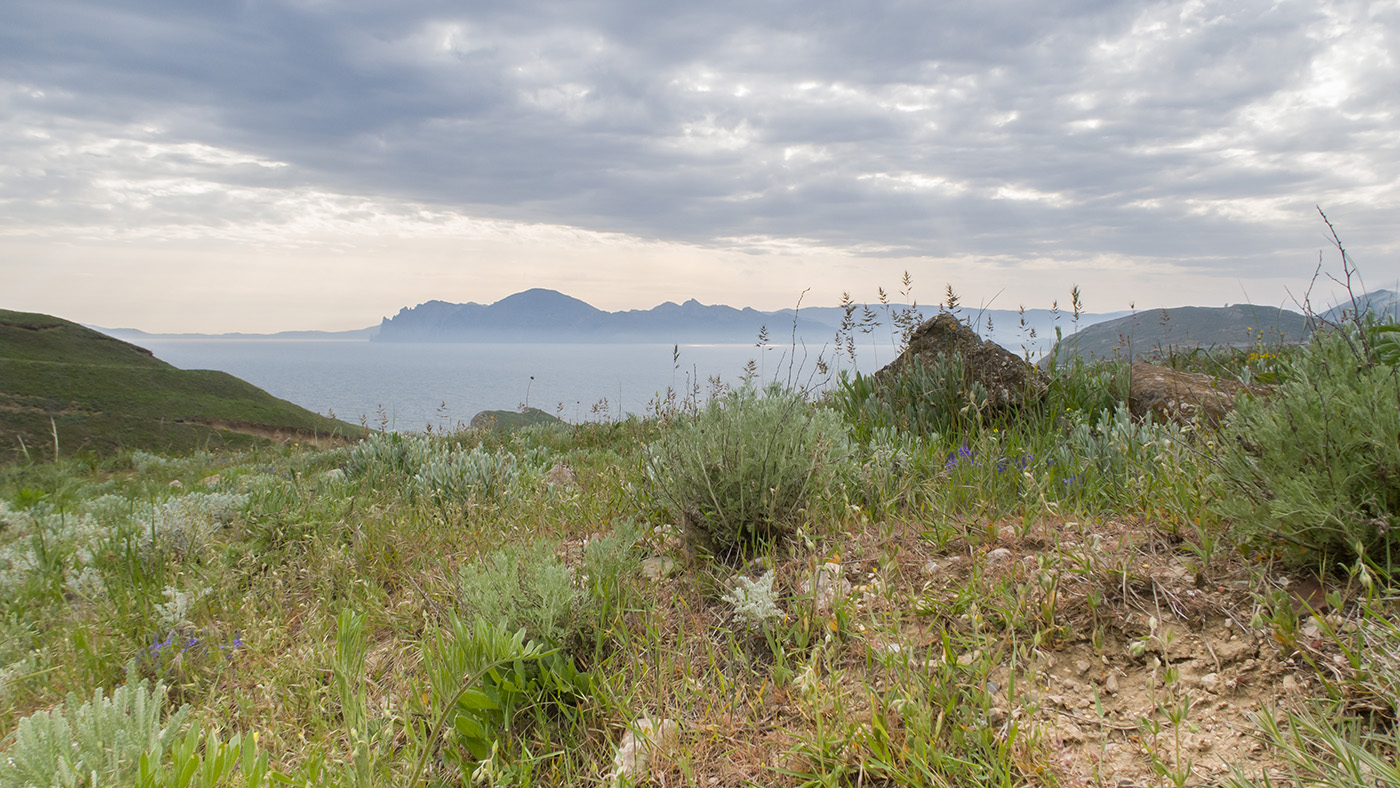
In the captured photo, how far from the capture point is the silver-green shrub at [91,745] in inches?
67.2

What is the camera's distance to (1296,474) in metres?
2.35

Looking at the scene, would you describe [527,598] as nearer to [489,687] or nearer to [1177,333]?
[489,687]

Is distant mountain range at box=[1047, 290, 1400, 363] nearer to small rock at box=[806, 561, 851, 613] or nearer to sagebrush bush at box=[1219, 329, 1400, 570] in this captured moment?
sagebrush bush at box=[1219, 329, 1400, 570]

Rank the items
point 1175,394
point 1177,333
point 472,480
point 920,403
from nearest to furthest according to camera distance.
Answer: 1. point 472,480
2. point 1175,394
3. point 920,403
4. point 1177,333

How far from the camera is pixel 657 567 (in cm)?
346

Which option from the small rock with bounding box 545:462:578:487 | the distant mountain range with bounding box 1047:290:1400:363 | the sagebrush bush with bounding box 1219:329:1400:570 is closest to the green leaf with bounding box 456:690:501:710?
the sagebrush bush with bounding box 1219:329:1400:570

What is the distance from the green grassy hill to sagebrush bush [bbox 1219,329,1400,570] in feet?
58.4

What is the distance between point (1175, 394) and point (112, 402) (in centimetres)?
3154

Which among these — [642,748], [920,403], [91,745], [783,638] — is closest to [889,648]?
[783,638]

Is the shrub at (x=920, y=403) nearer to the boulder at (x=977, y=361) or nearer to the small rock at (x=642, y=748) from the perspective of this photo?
the boulder at (x=977, y=361)

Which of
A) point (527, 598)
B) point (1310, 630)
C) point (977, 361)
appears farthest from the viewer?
point (977, 361)

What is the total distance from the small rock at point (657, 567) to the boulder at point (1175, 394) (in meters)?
3.86

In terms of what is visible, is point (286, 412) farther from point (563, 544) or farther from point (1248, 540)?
point (1248, 540)

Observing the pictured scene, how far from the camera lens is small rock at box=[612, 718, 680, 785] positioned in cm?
220
